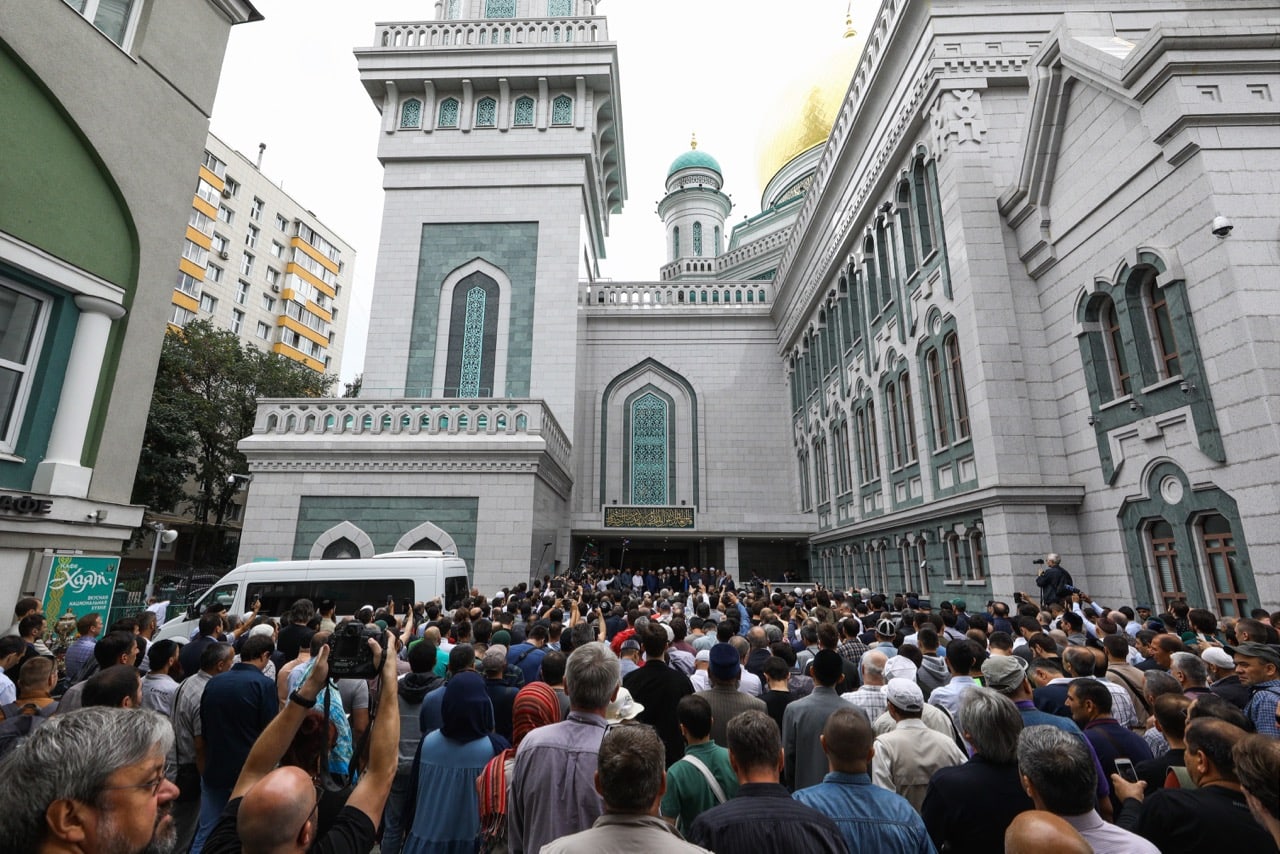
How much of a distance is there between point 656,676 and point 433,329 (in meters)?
21.5

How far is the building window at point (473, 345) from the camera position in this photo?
909 inches

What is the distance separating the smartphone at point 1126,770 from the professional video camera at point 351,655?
143 inches

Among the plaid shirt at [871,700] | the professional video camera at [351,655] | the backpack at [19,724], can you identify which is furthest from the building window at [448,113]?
the professional video camera at [351,655]

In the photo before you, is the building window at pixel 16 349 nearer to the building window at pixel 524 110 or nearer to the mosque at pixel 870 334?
the mosque at pixel 870 334

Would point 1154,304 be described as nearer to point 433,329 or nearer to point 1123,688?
point 1123,688

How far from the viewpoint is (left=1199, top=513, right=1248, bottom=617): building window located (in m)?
8.71

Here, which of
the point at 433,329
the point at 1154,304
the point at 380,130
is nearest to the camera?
the point at 1154,304

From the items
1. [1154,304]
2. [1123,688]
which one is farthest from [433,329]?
[1123,688]

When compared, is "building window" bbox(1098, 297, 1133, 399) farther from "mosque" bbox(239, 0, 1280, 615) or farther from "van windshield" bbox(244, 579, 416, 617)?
"van windshield" bbox(244, 579, 416, 617)

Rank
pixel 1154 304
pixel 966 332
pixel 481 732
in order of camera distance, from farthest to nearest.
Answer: pixel 966 332 < pixel 1154 304 < pixel 481 732

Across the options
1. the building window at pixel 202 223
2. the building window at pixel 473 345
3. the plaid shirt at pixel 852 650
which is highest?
the building window at pixel 202 223

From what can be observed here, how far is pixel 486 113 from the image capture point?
25.7m

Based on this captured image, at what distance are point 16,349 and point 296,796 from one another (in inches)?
327

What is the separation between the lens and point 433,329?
2362 centimetres
